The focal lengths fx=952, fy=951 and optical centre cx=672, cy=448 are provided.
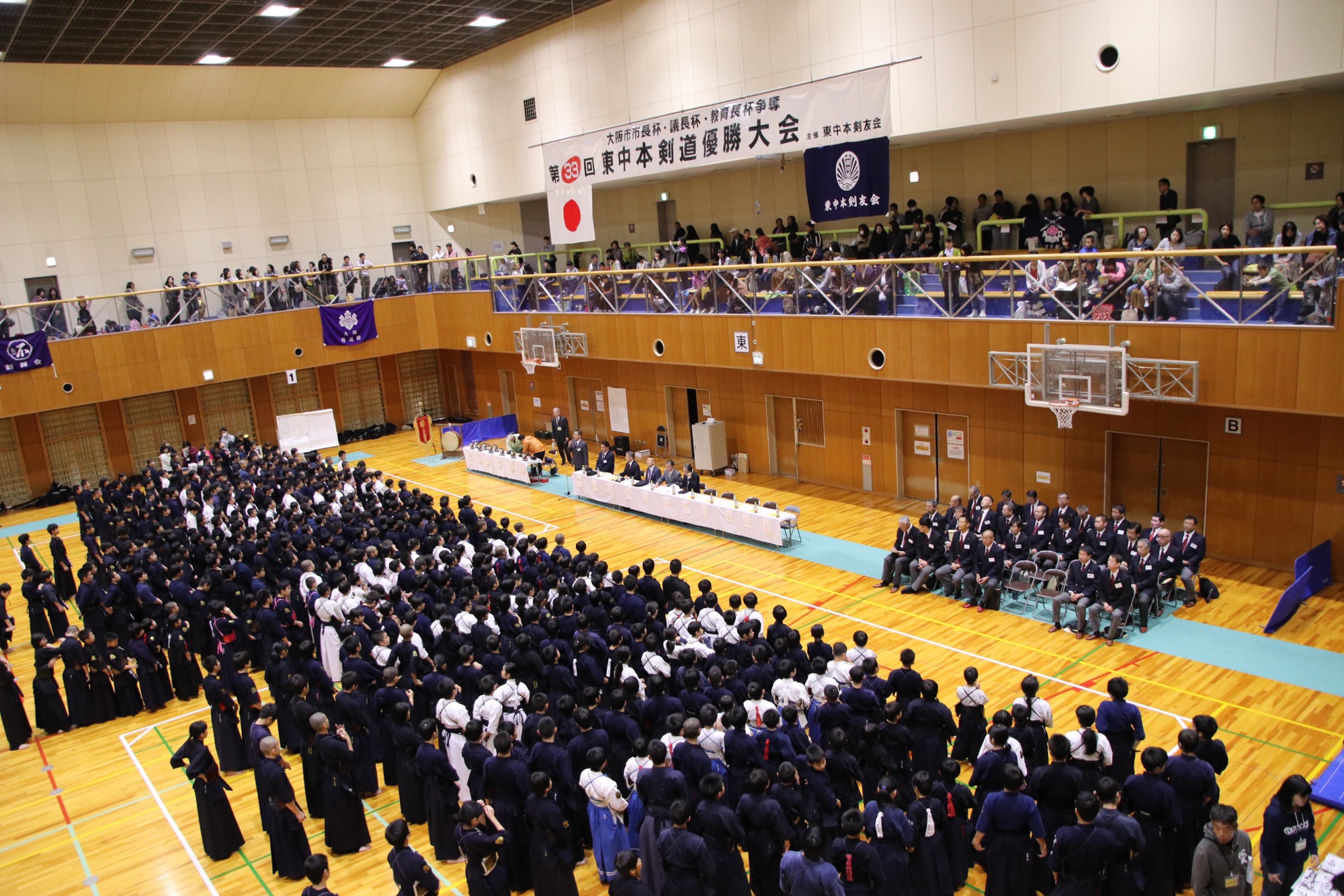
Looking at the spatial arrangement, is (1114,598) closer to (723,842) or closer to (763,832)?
(763,832)

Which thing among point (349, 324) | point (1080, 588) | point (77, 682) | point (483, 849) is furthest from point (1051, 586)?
point (349, 324)

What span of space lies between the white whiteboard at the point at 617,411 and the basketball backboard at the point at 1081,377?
14.0 m

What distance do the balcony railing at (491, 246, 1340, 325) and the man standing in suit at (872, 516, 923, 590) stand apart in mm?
4126

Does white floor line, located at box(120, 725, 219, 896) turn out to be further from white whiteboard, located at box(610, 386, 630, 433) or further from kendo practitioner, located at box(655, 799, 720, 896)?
white whiteboard, located at box(610, 386, 630, 433)

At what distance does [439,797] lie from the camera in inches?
387

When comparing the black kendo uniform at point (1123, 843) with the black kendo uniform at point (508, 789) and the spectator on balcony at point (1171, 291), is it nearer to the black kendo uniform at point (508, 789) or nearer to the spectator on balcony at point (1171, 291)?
the black kendo uniform at point (508, 789)

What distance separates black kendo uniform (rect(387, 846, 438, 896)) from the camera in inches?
286

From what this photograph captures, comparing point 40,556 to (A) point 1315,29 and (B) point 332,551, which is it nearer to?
(B) point 332,551

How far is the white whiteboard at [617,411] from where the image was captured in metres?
27.8

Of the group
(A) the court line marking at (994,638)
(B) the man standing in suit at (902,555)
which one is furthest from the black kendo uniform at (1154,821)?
(B) the man standing in suit at (902,555)

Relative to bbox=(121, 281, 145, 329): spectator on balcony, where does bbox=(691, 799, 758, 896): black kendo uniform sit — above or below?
below

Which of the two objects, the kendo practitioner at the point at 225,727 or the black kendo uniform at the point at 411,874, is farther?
the kendo practitioner at the point at 225,727

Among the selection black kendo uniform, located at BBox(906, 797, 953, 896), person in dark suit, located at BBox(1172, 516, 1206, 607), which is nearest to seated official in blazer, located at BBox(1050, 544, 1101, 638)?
person in dark suit, located at BBox(1172, 516, 1206, 607)

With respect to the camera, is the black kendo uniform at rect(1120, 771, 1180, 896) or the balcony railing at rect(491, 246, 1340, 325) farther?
the balcony railing at rect(491, 246, 1340, 325)
